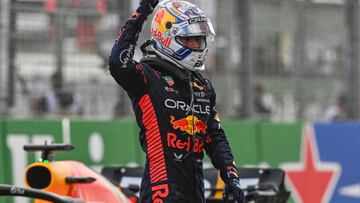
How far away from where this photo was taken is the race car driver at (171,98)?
5.41 meters

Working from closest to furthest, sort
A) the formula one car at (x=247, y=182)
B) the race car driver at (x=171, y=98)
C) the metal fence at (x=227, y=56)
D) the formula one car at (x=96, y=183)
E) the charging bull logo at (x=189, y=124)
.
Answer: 1. the race car driver at (x=171, y=98)
2. the charging bull logo at (x=189, y=124)
3. the formula one car at (x=96, y=183)
4. the formula one car at (x=247, y=182)
5. the metal fence at (x=227, y=56)

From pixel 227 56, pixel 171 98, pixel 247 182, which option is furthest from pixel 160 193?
pixel 227 56

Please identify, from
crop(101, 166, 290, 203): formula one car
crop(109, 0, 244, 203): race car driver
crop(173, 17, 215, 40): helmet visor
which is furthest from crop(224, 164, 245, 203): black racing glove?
crop(101, 166, 290, 203): formula one car

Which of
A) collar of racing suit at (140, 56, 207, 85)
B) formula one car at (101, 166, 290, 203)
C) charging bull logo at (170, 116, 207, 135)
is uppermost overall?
collar of racing suit at (140, 56, 207, 85)

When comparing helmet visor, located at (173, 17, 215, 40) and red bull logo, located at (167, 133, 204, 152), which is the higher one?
helmet visor, located at (173, 17, 215, 40)

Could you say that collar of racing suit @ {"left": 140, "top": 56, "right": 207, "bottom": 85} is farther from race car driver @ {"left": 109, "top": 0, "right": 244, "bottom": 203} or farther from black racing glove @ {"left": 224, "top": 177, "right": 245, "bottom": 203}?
black racing glove @ {"left": 224, "top": 177, "right": 245, "bottom": 203}

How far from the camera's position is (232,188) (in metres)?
5.64

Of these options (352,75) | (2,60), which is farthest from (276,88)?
(2,60)

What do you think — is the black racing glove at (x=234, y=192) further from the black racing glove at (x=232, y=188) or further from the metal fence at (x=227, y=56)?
the metal fence at (x=227, y=56)

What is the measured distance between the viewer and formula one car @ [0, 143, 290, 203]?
5.83 meters

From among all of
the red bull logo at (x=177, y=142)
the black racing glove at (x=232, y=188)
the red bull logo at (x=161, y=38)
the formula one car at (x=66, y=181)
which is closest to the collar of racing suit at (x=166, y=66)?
the red bull logo at (x=161, y=38)

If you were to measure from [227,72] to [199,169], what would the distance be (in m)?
7.11

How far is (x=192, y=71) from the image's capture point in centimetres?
575

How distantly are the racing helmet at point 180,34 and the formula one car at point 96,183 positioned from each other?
96 cm
